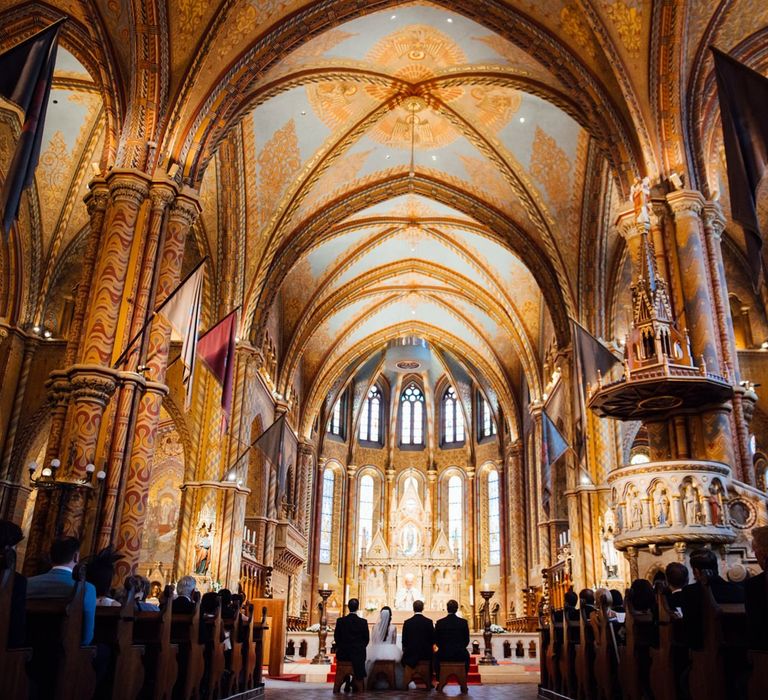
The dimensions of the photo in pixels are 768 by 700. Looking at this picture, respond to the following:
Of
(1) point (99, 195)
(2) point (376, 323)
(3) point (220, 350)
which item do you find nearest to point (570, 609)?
(3) point (220, 350)

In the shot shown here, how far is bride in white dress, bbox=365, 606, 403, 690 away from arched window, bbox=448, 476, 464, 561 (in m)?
21.0

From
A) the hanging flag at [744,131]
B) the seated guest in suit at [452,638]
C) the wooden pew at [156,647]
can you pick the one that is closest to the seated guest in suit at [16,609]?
the wooden pew at [156,647]

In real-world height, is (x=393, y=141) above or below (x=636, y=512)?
above

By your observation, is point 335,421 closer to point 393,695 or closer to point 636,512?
point 636,512

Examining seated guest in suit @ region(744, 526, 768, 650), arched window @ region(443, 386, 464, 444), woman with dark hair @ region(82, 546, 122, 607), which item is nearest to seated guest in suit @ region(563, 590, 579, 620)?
seated guest in suit @ region(744, 526, 768, 650)

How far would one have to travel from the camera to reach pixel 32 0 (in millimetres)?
13297

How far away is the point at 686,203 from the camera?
39.3 ft

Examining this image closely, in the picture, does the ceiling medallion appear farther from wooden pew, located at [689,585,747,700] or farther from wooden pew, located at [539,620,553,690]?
wooden pew, located at [689,585,747,700]

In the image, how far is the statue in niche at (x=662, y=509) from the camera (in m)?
10.1

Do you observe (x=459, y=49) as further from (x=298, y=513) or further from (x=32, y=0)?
(x=298, y=513)

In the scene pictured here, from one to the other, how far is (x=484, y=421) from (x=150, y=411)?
23.4 meters

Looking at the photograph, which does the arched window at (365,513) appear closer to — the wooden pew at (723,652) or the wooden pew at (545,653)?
the wooden pew at (545,653)

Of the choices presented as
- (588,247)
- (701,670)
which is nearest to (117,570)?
(701,670)

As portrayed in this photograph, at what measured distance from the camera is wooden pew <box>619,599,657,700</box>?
5.93 meters
